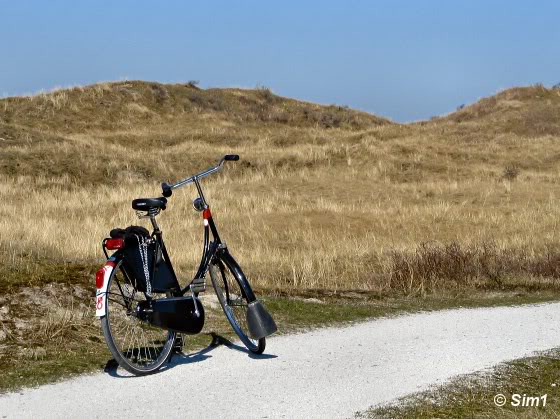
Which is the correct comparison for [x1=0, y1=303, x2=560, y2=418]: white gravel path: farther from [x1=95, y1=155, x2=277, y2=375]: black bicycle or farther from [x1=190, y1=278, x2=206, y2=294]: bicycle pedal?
[x1=190, y1=278, x2=206, y2=294]: bicycle pedal

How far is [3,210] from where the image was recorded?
81.9ft

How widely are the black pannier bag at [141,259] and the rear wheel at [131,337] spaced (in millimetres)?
83

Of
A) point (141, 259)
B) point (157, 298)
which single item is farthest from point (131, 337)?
point (141, 259)

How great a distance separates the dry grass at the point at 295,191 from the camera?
15688mm

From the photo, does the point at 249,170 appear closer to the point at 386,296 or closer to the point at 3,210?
the point at 3,210

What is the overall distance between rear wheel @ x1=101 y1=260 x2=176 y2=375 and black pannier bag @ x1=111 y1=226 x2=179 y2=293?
0.27 ft

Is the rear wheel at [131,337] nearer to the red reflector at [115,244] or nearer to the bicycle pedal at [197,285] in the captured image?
the red reflector at [115,244]

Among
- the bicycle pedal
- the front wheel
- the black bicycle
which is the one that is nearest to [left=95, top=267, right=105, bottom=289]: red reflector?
the black bicycle

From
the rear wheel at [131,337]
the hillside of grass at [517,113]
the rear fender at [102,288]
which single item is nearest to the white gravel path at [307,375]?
the rear wheel at [131,337]

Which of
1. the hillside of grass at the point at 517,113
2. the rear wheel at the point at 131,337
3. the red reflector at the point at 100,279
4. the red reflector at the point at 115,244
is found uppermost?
the hillside of grass at the point at 517,113

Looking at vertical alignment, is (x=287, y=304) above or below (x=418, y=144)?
below

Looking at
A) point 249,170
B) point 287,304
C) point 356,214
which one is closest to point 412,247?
point 356,214

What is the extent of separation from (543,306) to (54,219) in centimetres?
1500

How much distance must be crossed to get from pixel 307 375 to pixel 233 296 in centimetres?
138
